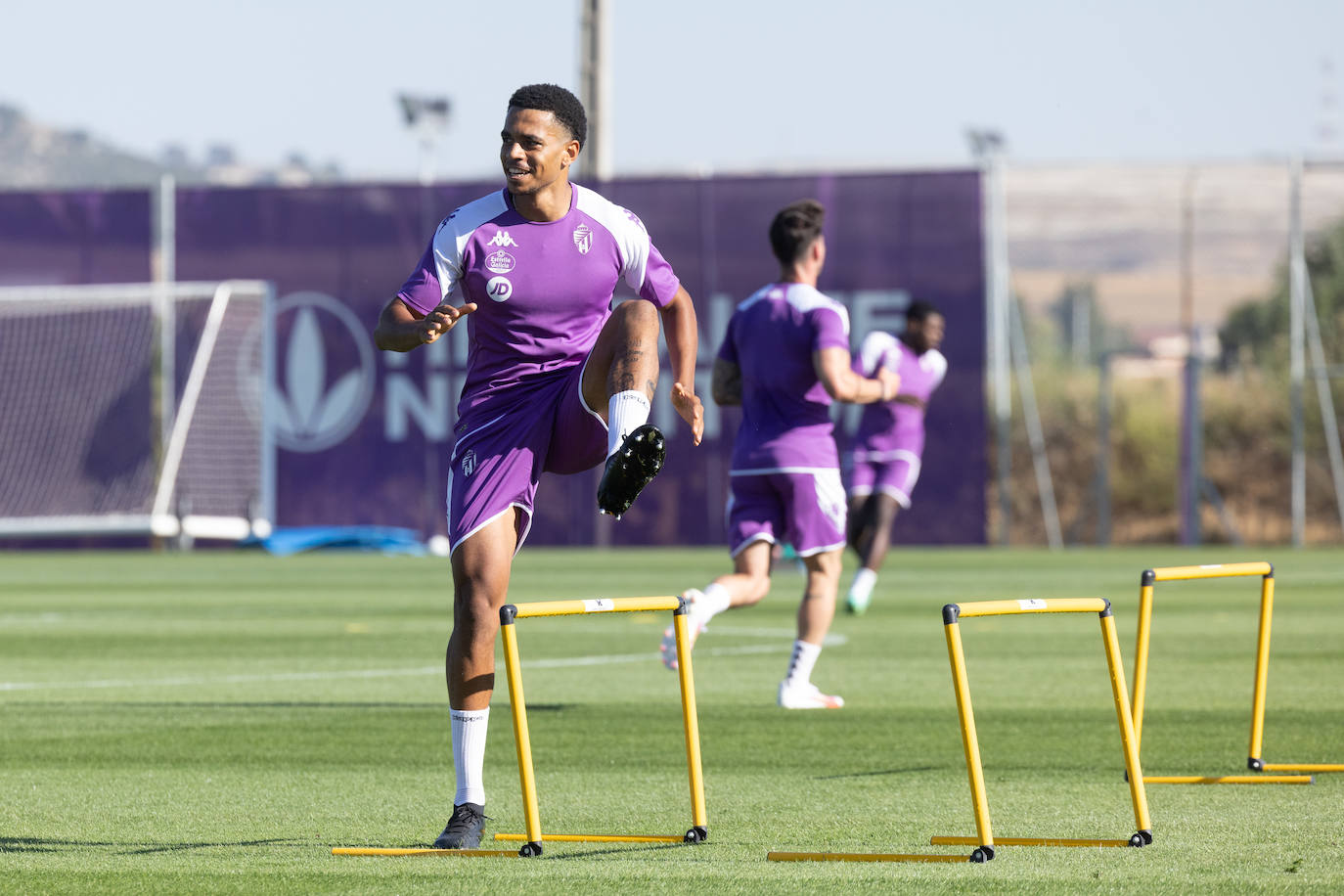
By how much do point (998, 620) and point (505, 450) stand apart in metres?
10.5

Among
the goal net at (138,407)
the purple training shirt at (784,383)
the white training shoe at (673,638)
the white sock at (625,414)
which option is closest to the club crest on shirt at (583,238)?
the white sock at (625,414)

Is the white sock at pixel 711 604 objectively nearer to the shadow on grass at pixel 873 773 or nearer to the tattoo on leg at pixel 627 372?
the shadow on grass at pixel 873 773

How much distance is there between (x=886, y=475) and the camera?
1495cm

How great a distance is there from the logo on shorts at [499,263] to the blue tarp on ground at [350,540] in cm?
2275

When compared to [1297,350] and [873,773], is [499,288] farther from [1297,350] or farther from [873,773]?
[1297,350]

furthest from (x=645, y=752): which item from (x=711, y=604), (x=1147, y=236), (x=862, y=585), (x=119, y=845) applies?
(x=1147, y=236)

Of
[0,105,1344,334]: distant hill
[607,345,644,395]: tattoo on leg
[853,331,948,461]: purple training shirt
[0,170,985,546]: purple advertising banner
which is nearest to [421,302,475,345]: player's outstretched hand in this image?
[607,345,644,395]: tattoo on leg

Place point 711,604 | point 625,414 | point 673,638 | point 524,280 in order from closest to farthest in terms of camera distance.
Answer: point 625,414 < point 524,280 < point 673,638 < point 711,604

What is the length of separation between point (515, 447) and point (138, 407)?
24.9m

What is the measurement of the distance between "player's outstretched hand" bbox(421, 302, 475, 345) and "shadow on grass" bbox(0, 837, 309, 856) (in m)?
1.56

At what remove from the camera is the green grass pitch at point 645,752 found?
5.43 m

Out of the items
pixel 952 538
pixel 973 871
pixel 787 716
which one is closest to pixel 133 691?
pixel 787 716

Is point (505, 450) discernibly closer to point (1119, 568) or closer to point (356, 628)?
point (356, 628)

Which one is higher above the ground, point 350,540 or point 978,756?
point 978,756
